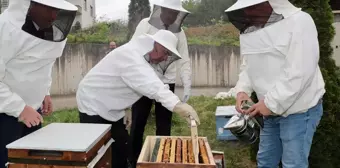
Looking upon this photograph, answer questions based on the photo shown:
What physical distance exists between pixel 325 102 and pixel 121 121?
1.60 meters

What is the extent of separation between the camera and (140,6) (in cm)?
1277

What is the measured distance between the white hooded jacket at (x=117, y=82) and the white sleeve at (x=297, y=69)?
76 cm

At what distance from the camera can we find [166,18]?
10.5 ft

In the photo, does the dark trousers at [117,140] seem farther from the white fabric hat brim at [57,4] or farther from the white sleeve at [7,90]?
the white fabric hat brim at [57,4]

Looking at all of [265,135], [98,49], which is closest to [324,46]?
[265,135]

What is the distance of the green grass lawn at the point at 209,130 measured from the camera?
3738 millimetres

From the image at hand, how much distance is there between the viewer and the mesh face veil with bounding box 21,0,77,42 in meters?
1.99

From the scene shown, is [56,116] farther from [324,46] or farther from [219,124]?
[324,46]

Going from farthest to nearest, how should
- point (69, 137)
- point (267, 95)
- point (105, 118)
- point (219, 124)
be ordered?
point (219, 124) → point (105, 118) → point (267, 95) → point (69, 137)

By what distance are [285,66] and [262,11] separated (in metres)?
0.33

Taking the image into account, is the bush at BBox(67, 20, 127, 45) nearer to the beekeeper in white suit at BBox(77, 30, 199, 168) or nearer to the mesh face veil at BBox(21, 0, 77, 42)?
the beekeeper in white suit at BBox(77, 30, 199, 168)

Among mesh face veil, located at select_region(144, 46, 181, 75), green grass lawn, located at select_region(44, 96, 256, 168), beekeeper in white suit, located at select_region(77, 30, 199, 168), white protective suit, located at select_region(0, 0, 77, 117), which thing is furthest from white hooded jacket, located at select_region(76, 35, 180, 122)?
green grass lawn, located at select_region(44, 96, 256, 168)

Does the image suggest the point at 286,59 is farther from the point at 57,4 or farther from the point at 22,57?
the point at 22,57

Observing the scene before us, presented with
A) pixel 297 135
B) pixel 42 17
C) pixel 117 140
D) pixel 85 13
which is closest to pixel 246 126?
pixel 297 135
